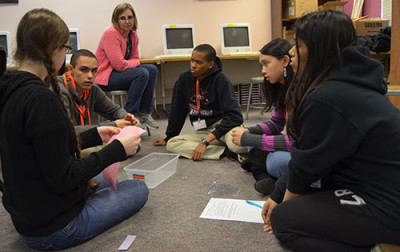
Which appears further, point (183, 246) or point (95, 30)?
point (95, 30)

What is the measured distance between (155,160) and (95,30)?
10.7 ft

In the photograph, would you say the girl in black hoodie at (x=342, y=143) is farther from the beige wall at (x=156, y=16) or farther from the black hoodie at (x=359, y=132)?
the beige wall at (x=156, y=16)

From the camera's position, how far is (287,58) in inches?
72.2

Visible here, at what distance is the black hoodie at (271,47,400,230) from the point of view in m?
0.93

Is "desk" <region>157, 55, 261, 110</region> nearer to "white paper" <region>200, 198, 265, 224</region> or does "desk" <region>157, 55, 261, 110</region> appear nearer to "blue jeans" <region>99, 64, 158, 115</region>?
"blue jeans" <region>99, 64, 158, 115</region>

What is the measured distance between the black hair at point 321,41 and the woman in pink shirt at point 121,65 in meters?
2.29

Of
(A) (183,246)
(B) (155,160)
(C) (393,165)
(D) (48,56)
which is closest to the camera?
(C) (393,165)

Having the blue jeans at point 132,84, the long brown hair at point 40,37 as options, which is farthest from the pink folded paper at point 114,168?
the blue jeans at point 132,84

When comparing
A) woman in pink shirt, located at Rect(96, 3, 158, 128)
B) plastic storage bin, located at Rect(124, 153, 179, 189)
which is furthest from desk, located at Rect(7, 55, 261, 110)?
plastic storage bin, located at Rect(124, 153, 179, 189)

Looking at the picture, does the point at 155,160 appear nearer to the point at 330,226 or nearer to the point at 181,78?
the point at 181,78

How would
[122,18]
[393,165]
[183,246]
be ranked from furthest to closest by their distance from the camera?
Result: [122,18] < [183,246] < [393,165]

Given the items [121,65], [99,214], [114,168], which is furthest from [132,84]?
[99,214]

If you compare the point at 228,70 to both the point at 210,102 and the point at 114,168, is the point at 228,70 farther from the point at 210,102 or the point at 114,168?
the point at 114,168

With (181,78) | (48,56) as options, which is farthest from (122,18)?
(48,56)
